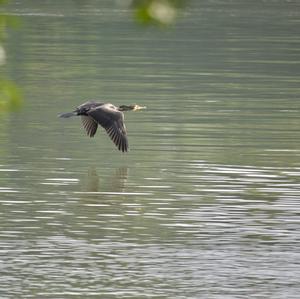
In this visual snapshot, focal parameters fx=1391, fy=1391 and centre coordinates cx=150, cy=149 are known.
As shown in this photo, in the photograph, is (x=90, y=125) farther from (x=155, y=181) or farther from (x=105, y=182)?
(x=155, y=181)

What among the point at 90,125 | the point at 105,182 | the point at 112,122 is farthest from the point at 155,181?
the point at 90,125

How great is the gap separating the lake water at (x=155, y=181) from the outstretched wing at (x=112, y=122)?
29cm

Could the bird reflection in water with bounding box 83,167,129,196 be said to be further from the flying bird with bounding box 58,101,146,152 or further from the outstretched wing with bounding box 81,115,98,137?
the outstretched wing with bounding box 81,115,98,137

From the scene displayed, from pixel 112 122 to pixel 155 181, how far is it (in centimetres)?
167

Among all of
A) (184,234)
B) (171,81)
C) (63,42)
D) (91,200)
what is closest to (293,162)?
(91,200)

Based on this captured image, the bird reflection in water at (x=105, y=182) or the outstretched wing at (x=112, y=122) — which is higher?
the outstretched wing at (x=112, y=122)

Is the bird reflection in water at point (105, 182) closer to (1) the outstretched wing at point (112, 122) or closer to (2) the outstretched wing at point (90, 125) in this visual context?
(1) the outstretched wing at point (112, 122)

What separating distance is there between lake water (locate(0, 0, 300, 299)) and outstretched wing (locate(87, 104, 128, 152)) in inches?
11.6

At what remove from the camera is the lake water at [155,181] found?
10305mm

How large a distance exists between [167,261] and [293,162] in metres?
6.18

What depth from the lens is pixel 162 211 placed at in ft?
43.6

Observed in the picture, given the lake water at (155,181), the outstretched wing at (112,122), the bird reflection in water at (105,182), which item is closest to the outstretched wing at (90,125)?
the lake water at (155,181)

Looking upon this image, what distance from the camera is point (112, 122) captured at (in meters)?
16.6

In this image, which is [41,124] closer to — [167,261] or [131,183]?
[131,183]
